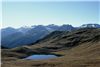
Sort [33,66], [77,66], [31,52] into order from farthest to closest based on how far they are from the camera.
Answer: [31,52] < [33,66] < [77,66]

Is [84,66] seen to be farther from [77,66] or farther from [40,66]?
[40,66]

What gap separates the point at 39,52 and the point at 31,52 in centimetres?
734

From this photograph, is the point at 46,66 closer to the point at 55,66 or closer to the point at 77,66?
the point at 55,66

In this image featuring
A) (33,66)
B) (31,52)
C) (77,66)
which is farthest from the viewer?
(31,52)

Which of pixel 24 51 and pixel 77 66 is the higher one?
pixel 77 66

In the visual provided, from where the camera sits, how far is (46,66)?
67.1 m

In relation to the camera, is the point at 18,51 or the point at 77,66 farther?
the point at 18,51

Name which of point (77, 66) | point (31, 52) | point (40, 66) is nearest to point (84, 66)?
point (77, 66)

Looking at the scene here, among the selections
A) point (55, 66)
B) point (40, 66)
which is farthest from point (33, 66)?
point (55, 66)

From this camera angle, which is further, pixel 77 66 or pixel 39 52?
pixel 39 52

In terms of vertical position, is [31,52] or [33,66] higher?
[33,66]

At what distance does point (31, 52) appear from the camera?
192375 millimetres

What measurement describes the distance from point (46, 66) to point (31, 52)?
12598 cm

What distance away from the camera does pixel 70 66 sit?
6588 cm
